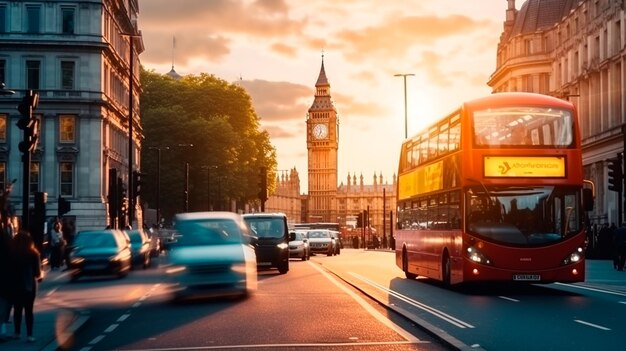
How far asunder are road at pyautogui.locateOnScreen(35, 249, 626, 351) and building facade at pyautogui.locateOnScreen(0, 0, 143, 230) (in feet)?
→ 140

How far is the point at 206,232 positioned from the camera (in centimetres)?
2433

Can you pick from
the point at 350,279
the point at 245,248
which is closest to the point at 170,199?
the point at 350,279

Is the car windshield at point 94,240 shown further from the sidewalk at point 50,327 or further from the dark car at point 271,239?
the sidewalk at point 50,327

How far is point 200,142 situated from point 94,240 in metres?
54.4

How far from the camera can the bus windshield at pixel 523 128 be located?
23.7 meters

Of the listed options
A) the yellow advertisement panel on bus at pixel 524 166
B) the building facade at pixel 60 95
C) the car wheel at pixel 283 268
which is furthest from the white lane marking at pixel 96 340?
the building facade at pixel 60 95

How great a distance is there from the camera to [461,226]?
950 inches

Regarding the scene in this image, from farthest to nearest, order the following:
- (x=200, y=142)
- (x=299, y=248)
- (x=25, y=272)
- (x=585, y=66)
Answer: (x=200, y=142), (x=585, y=66), (x=299, y=248), (x=25, y=272)

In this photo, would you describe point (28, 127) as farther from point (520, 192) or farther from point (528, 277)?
point (528, 277)

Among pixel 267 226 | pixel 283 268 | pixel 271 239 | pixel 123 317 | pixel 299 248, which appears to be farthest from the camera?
pixel 299 248

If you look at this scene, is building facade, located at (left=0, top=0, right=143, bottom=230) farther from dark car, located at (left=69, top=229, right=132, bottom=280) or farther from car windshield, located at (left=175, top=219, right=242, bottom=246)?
car windshield, located at (left=175, top=219, right=242, bottom=246)

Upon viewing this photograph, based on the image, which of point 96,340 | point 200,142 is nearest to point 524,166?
point 96,340

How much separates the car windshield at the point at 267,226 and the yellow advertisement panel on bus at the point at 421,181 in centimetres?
561

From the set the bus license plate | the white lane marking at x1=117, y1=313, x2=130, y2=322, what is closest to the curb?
the white lane marking at x1=117, y1=313, x2=130, y2=322
